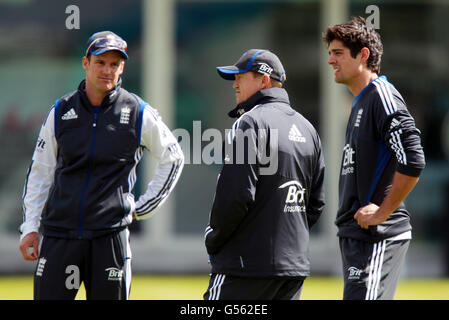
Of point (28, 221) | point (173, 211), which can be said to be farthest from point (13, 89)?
point (28, 221)

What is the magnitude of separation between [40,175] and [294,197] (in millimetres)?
1759

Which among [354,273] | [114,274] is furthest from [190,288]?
[354,273]

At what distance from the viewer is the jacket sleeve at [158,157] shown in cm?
492

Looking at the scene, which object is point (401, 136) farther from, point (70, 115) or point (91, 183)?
point (70, 115)

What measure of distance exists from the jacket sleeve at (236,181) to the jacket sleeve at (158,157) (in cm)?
78

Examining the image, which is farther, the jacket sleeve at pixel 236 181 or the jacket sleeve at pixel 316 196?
the jacket sleeve at pixel 316 196

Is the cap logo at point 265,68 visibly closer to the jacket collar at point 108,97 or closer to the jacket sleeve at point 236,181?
the jacket sleeve at point 236,181

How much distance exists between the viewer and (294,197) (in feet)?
14.6

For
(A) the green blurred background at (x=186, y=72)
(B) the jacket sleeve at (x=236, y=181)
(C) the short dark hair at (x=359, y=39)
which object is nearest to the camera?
(B) the jacket sleeve at (x=236, y=181)

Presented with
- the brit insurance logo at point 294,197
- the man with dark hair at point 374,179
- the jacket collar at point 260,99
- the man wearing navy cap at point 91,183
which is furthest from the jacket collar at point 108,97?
the man with dark hair at point 374,179

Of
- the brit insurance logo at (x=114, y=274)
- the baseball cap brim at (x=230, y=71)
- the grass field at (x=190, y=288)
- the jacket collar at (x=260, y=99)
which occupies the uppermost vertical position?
the baseball cap brim at (x=230, y=71)

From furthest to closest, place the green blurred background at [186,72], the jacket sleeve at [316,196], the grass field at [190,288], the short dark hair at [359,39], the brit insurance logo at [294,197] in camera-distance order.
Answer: the green blurred background at [186,72]
the grass field at [190,288]
the short dark hair at [359,39]
the jacket sleeve at [316,196]
the brit insurance logo at [294,197]

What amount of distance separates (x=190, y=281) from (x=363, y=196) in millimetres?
5452

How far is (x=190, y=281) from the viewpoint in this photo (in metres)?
9.73
